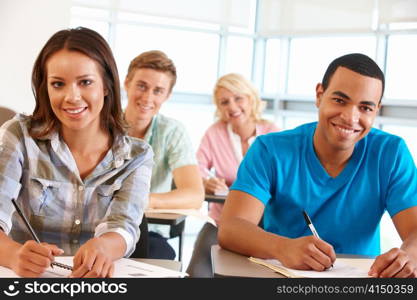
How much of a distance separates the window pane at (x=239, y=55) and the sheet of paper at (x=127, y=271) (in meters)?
5.17

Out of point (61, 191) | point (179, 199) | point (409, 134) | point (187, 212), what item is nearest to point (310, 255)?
point (61, 191)

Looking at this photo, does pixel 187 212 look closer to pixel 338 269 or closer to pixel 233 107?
pixel 338 269

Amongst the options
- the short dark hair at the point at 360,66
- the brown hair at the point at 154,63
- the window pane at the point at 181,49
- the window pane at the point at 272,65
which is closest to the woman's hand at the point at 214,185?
the brown hair at the point at 154,63

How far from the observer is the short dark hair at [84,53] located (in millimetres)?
1905

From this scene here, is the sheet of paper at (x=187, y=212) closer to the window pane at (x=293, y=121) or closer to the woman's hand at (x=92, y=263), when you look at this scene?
the woman's hand at (x=92, y=263)

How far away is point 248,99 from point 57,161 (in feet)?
8.32

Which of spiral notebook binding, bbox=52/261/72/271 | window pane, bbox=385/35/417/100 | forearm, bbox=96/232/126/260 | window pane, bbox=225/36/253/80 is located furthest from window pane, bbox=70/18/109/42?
spiral notebook binding, bbox=52/261/72/271

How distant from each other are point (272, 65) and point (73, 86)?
5.27 m

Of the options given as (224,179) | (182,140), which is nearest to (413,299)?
(182,140)

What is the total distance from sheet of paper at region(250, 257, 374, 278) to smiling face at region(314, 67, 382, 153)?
0.43 metres

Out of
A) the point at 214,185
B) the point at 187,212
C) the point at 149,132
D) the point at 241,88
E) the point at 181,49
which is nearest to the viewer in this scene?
the point at 187,212

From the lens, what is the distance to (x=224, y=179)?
Result: 4.00 meters

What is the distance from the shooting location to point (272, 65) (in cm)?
701

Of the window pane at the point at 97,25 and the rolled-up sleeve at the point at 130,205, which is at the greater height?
the window pane at the point at 97,25
